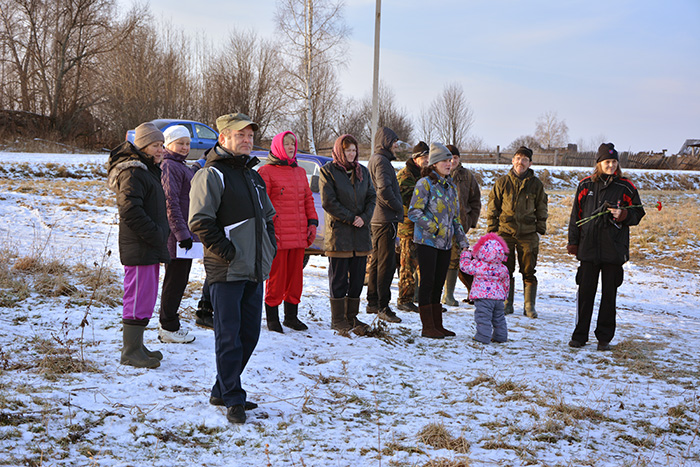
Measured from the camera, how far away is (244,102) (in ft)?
114

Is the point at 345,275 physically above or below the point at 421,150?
below

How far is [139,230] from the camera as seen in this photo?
429cm

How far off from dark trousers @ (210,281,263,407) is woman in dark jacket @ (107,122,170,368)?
987 millimetres

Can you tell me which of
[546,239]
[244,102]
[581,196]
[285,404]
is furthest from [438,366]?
[244,102]

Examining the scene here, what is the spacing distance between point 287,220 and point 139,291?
1.75 m

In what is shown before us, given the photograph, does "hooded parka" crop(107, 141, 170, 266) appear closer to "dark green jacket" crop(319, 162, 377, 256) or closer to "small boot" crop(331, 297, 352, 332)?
"dark green jacket" crop(319, 162, 377, 256)

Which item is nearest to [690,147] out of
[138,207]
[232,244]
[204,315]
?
[204,315]

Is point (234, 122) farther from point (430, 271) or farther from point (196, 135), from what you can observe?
point (196, 135)

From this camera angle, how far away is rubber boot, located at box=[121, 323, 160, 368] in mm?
4402

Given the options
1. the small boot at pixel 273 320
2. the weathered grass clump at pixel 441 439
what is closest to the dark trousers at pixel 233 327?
the weathered grass clump at pixel 441 439

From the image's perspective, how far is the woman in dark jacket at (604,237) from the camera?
597cm

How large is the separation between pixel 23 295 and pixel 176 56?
101ft

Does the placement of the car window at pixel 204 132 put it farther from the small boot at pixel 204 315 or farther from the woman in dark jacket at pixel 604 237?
the woman in dark jacket at pixel 604 237

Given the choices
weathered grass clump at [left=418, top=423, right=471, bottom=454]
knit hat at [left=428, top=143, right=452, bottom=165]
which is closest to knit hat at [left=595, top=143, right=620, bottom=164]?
knit hat at [left=428, top=143, right=452, bottom=165]
